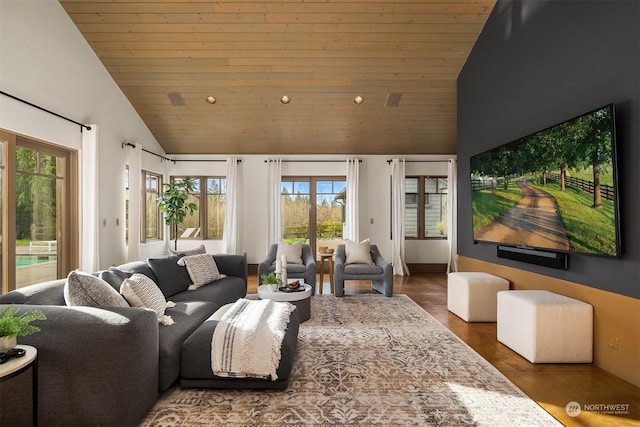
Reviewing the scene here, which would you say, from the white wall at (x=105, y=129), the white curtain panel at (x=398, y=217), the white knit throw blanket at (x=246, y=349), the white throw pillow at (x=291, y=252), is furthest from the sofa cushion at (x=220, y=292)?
the white curtain panel at (x=398, y=217)

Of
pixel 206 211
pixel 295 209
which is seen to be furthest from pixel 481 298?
pixel 206 211

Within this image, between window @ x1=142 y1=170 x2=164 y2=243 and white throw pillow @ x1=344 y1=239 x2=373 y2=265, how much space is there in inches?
149

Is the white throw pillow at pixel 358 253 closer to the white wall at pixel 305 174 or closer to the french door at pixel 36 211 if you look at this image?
the white wall at pixel 305 174

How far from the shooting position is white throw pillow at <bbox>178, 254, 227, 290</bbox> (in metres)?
4.22

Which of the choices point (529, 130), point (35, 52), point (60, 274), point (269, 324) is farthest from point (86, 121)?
point (529, 130)

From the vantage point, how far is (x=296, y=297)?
3.96 meters

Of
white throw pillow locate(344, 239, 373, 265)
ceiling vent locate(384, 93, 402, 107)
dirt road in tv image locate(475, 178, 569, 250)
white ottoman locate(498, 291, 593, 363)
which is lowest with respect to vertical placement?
white ottoman locate(498, 291, 593, 363)

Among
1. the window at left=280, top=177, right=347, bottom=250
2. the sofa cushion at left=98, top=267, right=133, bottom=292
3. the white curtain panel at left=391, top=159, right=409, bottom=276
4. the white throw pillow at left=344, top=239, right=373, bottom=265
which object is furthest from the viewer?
the window at left=280, top=177, right=347, bottom=250

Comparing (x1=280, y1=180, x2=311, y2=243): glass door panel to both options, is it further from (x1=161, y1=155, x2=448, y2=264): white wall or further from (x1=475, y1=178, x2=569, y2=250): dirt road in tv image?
(x1=475, y1=178, x2=569, y2=250): dirt road in tv image

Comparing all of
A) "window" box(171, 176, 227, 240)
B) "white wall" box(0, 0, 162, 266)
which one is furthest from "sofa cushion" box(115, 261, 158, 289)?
"window" box(171, 176, 227, 240)

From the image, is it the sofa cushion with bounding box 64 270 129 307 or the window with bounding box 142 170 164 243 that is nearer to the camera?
the sofa cushion with bounding box 64 270 129 307

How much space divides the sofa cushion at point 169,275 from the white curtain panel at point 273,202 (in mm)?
3300

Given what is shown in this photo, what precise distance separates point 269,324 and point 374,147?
5.44 meters
